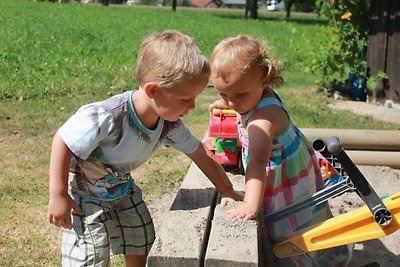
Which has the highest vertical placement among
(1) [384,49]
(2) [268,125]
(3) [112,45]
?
(2) [268,125]

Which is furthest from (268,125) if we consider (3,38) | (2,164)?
(3,38)

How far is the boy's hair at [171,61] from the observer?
2.38m

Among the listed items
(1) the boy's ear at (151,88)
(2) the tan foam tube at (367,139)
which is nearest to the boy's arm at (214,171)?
(1) the boy's ear at (151,88)

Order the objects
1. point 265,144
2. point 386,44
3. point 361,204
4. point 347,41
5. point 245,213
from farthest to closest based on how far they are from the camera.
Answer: point 347,41 < point 386,44 < point 361,204 < point 265,144 < point 245,213

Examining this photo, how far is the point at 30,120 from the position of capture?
6.00 meters

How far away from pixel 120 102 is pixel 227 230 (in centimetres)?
61

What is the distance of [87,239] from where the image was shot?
258cm

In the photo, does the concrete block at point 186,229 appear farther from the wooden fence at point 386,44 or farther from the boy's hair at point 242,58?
the wooden fence at point 386,44

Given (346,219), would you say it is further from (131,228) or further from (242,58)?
(131,228)

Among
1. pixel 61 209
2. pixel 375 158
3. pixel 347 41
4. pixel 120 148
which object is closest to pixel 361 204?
pixel 375 158

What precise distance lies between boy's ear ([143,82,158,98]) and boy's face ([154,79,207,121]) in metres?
0.01

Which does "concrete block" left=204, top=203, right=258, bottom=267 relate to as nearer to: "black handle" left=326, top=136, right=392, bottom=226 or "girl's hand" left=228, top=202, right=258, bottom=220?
"girl's hand" left=228, top=202, right=258, bottom=220

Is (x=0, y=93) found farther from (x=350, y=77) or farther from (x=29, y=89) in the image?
(x=350, y=77)

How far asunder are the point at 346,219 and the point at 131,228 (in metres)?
0.86
